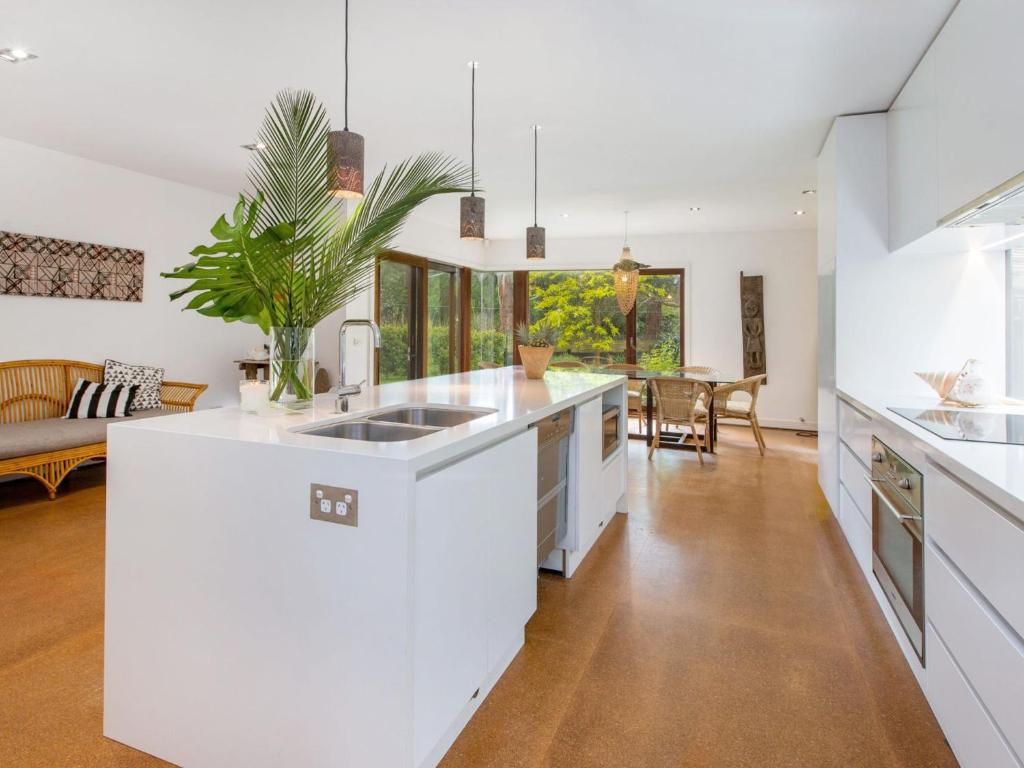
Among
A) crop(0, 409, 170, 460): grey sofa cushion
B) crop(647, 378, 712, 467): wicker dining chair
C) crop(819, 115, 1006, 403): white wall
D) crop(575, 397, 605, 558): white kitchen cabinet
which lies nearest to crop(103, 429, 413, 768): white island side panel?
crop(575, 397, 605, 558): white kitchen cabinet

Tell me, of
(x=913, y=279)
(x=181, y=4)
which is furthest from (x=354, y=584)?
(x=913, y=279)

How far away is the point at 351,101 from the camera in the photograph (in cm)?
350

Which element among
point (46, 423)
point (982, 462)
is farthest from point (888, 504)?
point (46, 423)

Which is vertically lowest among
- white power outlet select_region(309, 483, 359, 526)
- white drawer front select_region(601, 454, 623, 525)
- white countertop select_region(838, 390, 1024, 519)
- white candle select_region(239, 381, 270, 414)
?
A: white drawer front select_region(601, 454, 623, 525)

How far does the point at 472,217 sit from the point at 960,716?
2.79m

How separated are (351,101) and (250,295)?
2246mm

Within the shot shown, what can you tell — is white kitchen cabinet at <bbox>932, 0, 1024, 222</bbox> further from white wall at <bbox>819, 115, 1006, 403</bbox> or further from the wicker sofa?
the wicker sofa

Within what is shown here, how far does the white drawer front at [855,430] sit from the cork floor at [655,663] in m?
0.60

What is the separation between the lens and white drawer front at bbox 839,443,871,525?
104 inches

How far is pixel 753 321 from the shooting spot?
7348mm

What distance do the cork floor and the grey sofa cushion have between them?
45 centimetres

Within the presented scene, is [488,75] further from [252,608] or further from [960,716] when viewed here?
[960,716]

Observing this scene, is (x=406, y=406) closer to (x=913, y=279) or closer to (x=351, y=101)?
(x=351, y=101)

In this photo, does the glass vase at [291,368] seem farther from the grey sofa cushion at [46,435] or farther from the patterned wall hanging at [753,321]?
the patterned wall hanging at [753,321]
